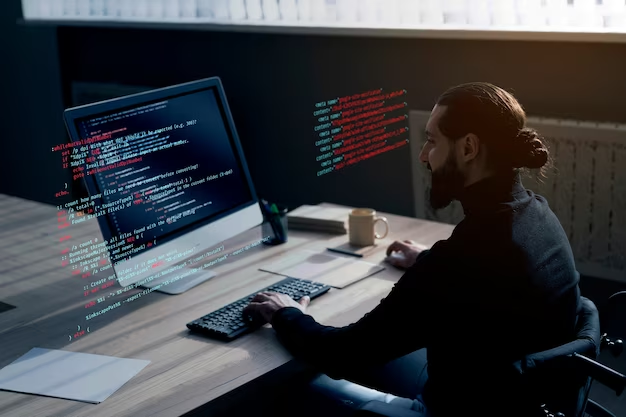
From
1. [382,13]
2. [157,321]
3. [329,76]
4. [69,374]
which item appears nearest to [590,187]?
[382,13]

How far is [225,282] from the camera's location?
2045mm

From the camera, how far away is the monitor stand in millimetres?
1993

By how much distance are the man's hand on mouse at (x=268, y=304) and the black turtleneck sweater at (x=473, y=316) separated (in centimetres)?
14

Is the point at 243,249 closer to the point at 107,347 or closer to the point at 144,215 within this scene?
the point at 144,215

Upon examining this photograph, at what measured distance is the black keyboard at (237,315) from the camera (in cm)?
173

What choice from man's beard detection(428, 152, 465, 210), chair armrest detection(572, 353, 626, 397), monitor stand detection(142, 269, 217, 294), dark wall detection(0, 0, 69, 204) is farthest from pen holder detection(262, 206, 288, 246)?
dark wall detection(0, 0, 69, 204)

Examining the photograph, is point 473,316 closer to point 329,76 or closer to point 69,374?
point 69,374

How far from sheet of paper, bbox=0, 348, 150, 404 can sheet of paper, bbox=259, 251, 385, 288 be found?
59cm

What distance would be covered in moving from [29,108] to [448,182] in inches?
144

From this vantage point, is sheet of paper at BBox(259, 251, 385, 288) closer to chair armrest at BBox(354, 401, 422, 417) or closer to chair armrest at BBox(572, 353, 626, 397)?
chair armrest at BBox(354, 401, 422, 417)

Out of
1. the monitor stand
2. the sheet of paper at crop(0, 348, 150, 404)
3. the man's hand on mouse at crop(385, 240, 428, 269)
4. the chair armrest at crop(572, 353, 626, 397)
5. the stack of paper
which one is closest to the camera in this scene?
the chair armrest at crop(572, 353, 626, 397)

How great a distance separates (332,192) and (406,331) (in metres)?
2.07

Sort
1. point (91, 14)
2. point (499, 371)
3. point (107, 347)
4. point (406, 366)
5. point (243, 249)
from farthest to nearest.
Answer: point (91, 14) → point (243, 249) → point (406, 366) → point (107, 347) → point (499, 371)

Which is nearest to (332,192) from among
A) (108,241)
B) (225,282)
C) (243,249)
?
(243,249)
